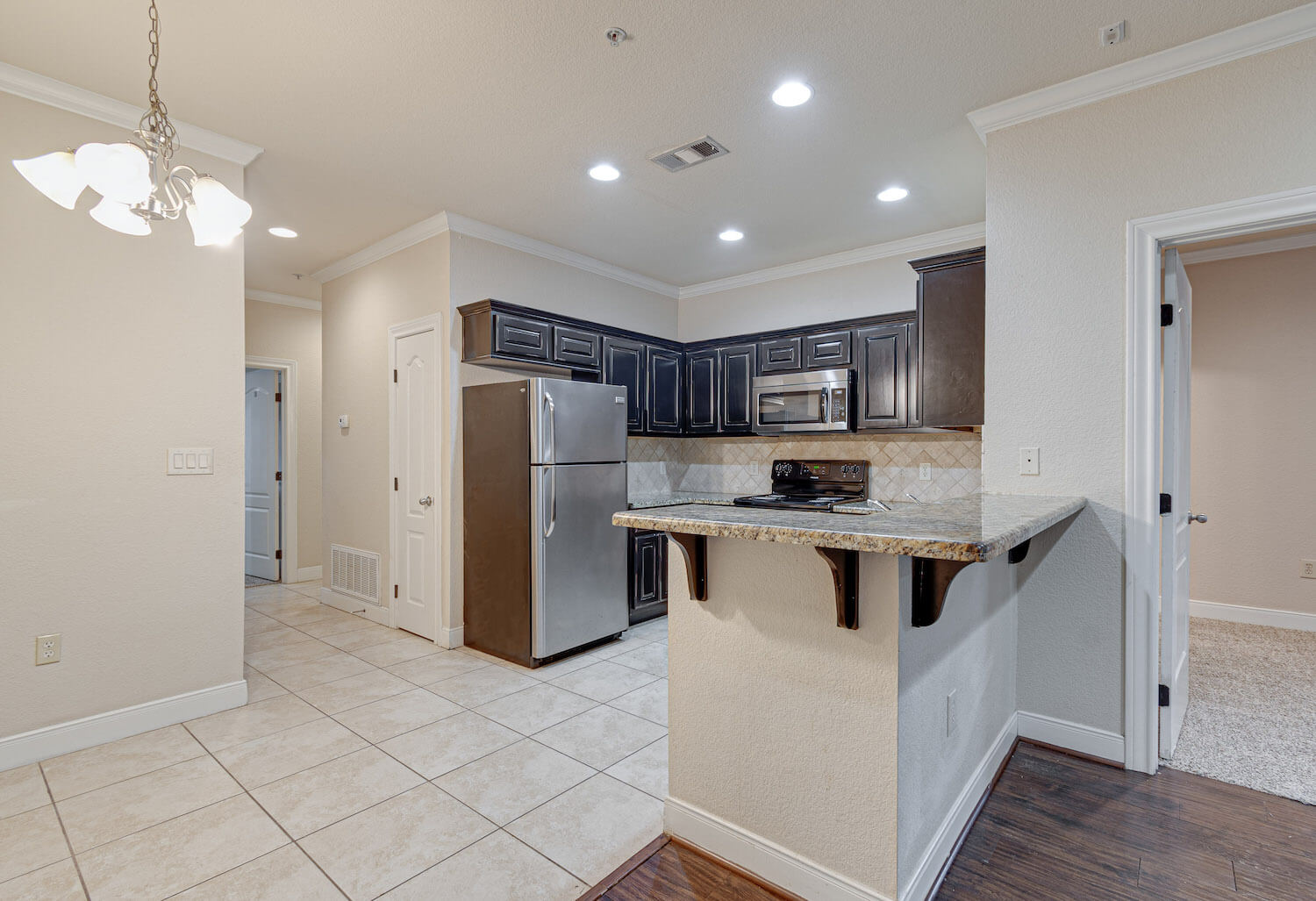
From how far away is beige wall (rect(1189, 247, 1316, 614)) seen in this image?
4039 millimetres

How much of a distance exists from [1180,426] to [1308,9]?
4.68 ft

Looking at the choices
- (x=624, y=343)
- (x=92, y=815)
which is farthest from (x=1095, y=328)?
(x=92, y=815)

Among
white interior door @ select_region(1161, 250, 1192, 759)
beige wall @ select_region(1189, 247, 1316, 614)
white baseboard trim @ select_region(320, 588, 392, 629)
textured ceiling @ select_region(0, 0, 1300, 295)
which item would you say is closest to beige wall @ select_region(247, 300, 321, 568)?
white baseboard trim @ select_region(320, 588, 392, 629)

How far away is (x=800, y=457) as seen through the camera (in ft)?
16.2

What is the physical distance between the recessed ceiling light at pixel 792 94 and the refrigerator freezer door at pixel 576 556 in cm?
207

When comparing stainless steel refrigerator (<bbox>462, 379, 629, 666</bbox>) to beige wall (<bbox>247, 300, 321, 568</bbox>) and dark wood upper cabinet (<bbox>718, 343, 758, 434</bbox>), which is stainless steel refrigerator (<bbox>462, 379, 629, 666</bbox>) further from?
beige wall (<bbox>247, 300, 321, 568</bbox>)

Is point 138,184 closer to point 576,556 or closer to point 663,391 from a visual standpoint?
point 576,556

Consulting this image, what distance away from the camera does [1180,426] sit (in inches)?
101

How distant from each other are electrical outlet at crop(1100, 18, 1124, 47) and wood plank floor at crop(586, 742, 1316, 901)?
103 inches

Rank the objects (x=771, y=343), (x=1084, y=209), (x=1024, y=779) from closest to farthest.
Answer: (x=1024, y=779)
(x=1084, y=209)
(x=771, y=343)

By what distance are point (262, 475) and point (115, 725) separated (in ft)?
12.6

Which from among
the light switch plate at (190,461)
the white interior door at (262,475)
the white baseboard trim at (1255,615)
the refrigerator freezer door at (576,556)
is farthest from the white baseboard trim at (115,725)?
the white baseboard trim at (1255,615)

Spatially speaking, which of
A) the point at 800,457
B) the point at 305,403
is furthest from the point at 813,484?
the point at 305,403

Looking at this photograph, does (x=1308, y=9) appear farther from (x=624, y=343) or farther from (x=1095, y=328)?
(x=624, y=343)
